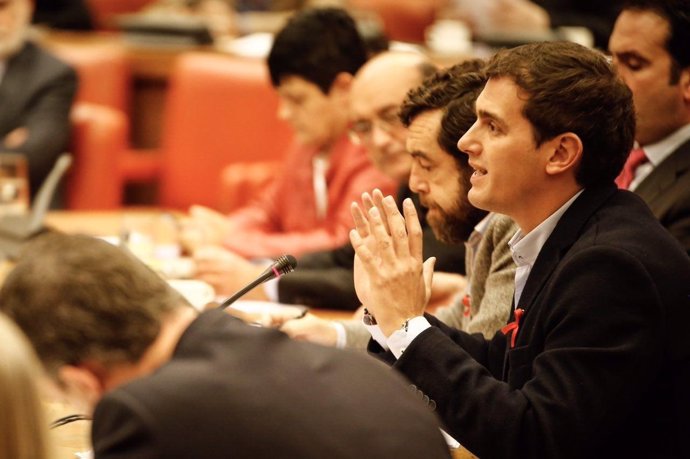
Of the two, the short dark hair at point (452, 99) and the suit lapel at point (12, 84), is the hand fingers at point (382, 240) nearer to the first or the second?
the short dark hair at point (452, 99)

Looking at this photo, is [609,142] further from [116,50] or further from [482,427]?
[116,50]

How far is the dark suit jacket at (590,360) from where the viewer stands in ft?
5.30

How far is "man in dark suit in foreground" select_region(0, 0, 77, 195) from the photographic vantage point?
4.09 metres

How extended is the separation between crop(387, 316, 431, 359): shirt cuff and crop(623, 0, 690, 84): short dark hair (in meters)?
1.08

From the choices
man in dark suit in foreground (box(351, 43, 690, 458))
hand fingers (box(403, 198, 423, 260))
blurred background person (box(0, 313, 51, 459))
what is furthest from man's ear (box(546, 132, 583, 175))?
blurred background person (box(0, 313, 51, 459))

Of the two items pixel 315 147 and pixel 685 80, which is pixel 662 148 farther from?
pixel 315 147

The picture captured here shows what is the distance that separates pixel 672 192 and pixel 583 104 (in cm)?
84

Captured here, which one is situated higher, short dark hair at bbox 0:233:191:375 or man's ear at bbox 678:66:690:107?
short dark hair at bbox 0:233:191:375

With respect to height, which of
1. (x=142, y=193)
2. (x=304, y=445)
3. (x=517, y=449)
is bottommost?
(x=142, y=193)

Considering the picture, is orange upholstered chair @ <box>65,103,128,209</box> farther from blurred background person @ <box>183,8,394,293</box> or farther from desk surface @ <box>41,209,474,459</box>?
blurred background person @ <box>183,8,394,293</box>

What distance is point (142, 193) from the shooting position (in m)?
5.19

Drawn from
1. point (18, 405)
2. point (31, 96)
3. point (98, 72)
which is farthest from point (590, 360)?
point (98, 72)

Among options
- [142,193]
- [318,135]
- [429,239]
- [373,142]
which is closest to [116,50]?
[142,193]

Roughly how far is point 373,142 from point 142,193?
2594 millimetres
